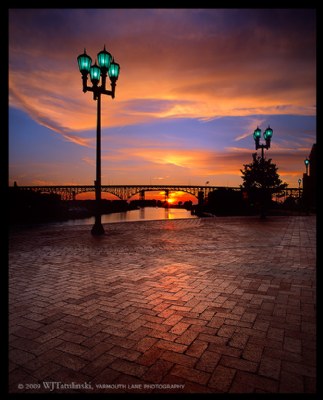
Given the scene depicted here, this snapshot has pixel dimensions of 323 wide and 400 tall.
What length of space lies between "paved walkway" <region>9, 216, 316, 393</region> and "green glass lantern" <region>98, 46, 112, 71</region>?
7.41 metres

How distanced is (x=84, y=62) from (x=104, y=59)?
759 millimetres

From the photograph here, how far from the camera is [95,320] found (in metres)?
3.25

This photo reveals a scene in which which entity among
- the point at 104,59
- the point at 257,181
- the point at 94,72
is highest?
the point at 104,59

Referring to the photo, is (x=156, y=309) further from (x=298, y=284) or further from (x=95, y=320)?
(x=298, y=284)

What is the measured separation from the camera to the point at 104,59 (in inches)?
365

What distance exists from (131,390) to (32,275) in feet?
12.9

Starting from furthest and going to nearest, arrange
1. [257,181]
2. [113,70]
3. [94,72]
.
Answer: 1. [257,181]
2. [113,70]
3. [94,72]

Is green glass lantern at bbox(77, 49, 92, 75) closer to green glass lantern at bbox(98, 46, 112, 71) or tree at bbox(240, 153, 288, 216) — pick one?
green glass lantern at bbox(98, 46, 112, 71)

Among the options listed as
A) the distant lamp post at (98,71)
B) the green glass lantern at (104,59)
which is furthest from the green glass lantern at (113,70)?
the green glass lantern at (104,59)

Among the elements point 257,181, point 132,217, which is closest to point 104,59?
point 257,181

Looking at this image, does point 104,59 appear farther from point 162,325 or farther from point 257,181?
point 257,181

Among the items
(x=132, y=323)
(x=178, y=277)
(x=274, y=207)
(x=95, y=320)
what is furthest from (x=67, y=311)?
(x=274, y=207)

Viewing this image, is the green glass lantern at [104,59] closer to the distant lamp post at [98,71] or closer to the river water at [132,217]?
the distant lamp post at [98,71]

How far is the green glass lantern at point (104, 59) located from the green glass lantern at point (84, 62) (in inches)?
15.5
